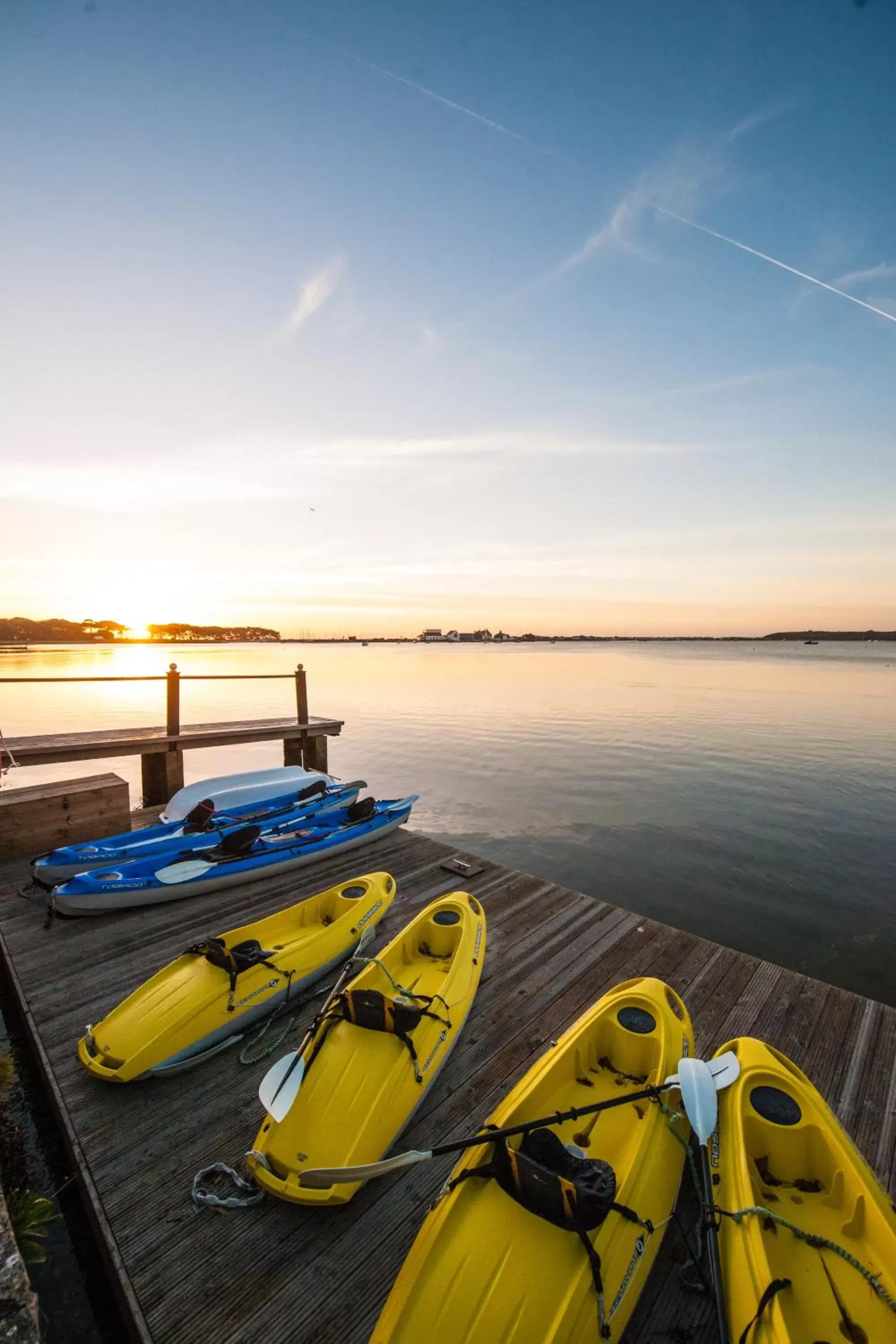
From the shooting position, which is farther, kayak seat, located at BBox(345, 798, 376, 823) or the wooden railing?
kayak seat, located at BBox(345, 798, 376, 823)

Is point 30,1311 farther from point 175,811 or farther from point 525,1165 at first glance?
point 175,811

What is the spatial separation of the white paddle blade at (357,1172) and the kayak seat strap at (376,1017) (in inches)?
34.5

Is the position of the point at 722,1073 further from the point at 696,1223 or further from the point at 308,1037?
the point at 308,1037

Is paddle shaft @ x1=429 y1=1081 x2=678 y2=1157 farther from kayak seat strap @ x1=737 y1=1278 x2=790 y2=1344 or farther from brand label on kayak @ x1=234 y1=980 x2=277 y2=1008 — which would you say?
brand label on kayak @ x1=234 y1=980 x2=277 y2=1008

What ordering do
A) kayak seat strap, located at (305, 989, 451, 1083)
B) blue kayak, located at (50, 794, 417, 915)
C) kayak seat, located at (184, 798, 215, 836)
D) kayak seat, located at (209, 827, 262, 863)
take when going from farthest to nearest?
1. kayak seat, located at (184, 798, 215, 836)
2. kayak seat, located at (209, 827, 262, 863)
3. blue kayak, located at (50, 794, 417, 915)
4. kayak seat strap, located at (305, 989, 451, 1083)

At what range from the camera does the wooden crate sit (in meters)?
7.08

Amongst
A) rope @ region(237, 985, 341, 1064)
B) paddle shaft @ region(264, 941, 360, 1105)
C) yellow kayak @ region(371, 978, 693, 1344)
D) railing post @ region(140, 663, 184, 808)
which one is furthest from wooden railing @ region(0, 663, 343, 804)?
yellow kayak @ region(371, 978, 693, 1344)

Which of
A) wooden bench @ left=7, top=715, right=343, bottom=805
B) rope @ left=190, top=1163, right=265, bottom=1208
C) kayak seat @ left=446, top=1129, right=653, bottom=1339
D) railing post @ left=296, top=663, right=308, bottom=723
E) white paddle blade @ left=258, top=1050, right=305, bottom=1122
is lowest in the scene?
rope @ left=190, top=1163, right=265, bottom=1208

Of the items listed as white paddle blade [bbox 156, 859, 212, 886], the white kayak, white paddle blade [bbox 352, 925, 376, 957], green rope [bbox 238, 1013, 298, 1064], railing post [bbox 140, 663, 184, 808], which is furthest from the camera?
railing post [bbox 140, 663, 184, 808]

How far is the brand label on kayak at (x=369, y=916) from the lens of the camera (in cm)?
534

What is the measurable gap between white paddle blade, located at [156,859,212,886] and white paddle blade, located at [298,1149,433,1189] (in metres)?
4.30

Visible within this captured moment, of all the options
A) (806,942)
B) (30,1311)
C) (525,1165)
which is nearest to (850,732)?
(806,942)

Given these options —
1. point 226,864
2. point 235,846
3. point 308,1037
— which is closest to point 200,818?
point 235,846

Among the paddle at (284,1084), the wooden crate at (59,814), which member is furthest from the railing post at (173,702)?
the paddle at (284,1084)
